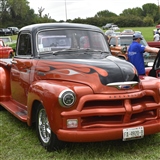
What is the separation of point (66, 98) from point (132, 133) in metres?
1.01

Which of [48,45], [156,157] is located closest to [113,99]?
[156,157]

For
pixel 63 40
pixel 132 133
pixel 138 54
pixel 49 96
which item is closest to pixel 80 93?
pixel 49 96

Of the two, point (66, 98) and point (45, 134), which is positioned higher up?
point (66, 98)

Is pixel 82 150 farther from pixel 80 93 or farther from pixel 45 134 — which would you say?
pixel 80 93

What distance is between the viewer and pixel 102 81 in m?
4.47

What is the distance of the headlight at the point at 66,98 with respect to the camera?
422 cm

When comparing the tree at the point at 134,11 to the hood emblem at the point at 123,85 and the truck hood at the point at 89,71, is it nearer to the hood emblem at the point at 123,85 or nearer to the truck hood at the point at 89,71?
the truck hood at the point at 89,71

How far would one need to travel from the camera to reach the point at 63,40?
222 inches

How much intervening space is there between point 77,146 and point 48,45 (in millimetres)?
1778

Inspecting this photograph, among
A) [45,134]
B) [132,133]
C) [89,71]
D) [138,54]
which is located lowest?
[45,134]

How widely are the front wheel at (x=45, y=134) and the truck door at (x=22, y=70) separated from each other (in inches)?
31.3

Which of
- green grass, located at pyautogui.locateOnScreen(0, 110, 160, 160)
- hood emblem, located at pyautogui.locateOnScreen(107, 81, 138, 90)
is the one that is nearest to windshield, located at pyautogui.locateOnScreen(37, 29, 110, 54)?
hood emblem, located at pyautogui.locateOnScreen(107, 81, 138, 90)

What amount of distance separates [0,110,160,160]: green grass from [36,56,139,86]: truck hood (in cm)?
102

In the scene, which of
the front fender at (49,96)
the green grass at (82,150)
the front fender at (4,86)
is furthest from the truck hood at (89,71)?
the front fender at (4,86)
